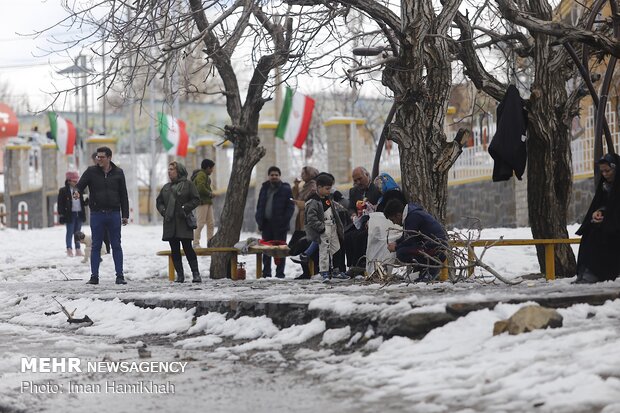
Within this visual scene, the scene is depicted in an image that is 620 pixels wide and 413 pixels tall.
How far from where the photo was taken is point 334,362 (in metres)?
7.50

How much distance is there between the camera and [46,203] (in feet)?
165

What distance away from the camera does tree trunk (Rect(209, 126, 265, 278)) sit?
1791 centimetres

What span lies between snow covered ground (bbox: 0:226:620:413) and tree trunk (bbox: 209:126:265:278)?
6.81 metres

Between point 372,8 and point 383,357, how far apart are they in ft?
23.3

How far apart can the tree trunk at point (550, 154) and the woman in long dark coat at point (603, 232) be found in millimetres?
3722

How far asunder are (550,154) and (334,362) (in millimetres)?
8130

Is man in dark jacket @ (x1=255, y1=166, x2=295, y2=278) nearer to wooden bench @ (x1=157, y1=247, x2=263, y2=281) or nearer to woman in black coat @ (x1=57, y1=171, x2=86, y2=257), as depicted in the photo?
wooden bench @ (x1=157, y1=247, x2=263, y2=281)

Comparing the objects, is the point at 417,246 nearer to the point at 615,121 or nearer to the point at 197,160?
the point at 615,121

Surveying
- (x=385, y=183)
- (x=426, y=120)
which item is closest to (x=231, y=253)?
(x=385, y=183)

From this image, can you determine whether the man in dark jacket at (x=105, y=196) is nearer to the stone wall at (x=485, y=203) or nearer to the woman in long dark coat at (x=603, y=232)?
the woman in long dark coat at (x=603, y=232)

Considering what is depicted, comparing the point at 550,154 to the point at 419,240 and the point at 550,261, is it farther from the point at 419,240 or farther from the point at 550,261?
the point at 419,240

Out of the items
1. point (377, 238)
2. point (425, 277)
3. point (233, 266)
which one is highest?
point (377, 238)

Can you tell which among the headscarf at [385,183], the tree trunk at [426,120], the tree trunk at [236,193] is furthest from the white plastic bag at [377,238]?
the tree trunk at [236,193]

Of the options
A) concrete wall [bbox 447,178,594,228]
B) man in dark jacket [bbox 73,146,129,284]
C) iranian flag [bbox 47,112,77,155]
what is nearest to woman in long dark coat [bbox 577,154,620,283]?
man in dark jacket [bbox 73,146,129,284]
